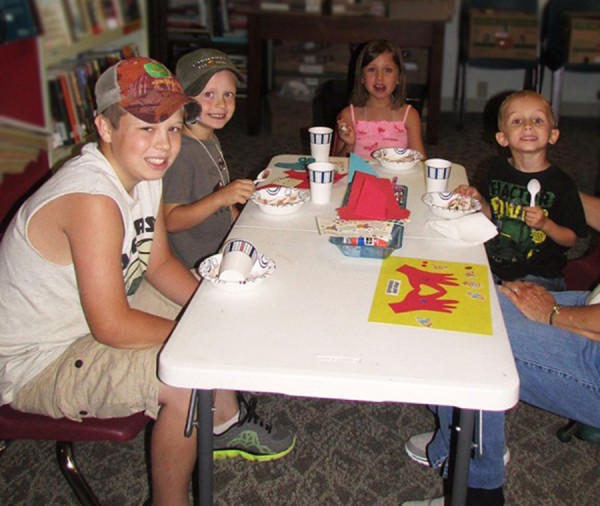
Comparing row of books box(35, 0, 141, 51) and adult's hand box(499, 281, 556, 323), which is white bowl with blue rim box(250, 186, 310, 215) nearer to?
adult's hand box(499, 281, 556, 323)

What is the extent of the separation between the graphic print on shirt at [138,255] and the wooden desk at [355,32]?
11.2 feet

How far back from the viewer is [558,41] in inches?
191

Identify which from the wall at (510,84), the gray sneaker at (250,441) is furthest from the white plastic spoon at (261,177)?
the wall at (510,84)

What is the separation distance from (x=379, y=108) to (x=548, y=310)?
54.3 inches

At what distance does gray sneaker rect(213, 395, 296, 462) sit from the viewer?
1807 millimetres

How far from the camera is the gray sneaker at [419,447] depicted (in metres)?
1.85

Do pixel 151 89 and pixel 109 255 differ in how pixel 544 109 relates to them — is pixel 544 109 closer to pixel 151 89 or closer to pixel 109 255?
pixel 151 89

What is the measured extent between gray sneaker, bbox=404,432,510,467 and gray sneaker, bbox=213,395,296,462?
0.34 m

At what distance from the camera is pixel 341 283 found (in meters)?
1.35

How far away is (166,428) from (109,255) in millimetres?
397

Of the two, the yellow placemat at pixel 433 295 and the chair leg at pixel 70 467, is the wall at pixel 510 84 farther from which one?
the chair leg at pixel 70 467

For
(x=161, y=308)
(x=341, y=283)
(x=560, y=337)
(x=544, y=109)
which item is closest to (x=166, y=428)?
(x=161, y=308)

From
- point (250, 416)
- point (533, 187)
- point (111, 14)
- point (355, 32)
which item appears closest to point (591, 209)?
point (533, 187)

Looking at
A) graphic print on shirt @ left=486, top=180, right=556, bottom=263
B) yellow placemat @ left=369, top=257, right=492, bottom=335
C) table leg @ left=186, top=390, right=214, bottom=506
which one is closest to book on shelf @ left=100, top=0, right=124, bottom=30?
graphic print on shirt @ left=486, top=180, right=556, bottom=263
